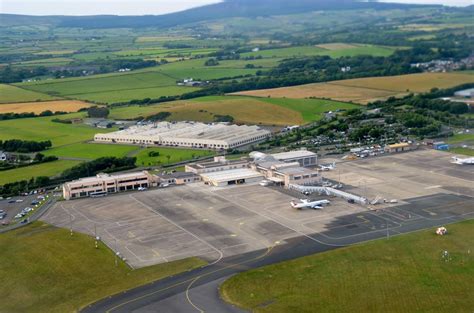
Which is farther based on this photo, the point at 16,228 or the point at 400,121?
the point at 400,121

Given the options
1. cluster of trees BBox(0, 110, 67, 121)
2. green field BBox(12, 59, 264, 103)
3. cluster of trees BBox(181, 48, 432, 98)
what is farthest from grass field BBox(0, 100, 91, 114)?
cluster of trees BBox(181, 48, 432, 98)

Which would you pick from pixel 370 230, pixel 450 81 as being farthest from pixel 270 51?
pixel 370 230

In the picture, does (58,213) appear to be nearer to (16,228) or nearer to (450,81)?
(16,228)

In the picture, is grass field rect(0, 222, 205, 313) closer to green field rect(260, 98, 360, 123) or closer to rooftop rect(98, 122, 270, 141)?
rooftop rect(98, 122, 270, 141)

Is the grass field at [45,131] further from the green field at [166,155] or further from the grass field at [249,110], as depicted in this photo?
the green field at [166,155]

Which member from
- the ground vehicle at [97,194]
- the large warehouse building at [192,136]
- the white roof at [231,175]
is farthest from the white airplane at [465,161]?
the ground vehicle at [97,194]

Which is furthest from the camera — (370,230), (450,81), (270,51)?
(270,51)
